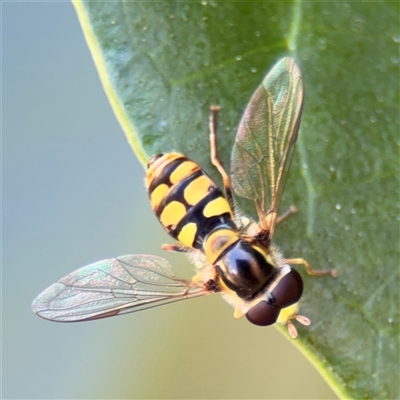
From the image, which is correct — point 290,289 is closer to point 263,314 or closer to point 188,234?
point 263,314

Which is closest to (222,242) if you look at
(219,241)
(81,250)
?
(219,241)

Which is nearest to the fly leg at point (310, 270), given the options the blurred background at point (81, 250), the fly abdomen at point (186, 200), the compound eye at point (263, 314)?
the compound eye at point (263, 314)

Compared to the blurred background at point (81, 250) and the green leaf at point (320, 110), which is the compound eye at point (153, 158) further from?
the blurred background at point (81, 250)

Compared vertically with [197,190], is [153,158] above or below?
above

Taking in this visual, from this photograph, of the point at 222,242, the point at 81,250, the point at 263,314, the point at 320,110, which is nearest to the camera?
the point at 320,110

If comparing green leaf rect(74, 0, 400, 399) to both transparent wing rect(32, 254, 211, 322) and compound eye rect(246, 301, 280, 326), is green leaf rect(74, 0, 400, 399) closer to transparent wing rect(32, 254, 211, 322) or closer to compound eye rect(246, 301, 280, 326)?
compound eye rect(246, 301, 280, 326)
